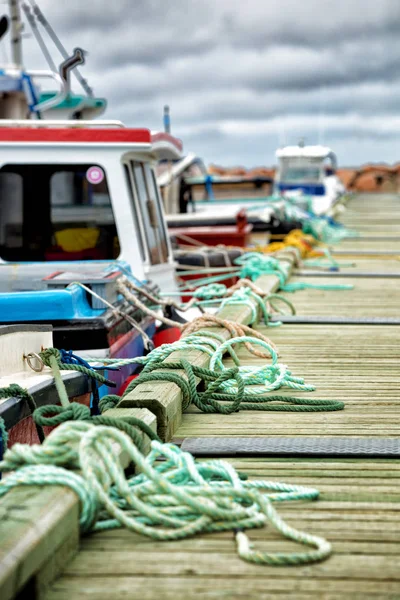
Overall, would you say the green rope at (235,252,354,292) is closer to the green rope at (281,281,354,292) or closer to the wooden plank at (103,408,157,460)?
the green rope at (281,281,354,292)

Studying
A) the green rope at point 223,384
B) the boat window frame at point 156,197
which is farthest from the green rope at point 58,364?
the boat window frame at point 156,197

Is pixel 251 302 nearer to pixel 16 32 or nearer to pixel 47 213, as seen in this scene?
pixel 47 213

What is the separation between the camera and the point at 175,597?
225cm

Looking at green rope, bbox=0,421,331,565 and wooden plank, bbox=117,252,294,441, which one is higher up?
green rope, bbox=0,421,331,565

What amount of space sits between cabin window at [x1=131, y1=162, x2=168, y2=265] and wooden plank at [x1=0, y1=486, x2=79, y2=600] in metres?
6.52

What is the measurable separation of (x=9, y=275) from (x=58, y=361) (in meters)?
2.32

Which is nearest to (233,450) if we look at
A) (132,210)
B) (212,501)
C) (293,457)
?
Answer: (293,457)

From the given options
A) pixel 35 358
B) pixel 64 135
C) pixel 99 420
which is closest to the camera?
pixel 99 420

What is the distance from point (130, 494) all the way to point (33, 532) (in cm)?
45

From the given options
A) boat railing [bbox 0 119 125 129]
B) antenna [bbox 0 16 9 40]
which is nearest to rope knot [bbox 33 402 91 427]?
boat railing [bbox 0 119 125 129]

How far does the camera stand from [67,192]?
26.9 ft

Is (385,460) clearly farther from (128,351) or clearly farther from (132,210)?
(132,210)

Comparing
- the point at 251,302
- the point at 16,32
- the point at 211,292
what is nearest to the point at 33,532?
the point at 251,302

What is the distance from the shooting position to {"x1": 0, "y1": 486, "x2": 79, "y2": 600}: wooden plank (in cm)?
207
